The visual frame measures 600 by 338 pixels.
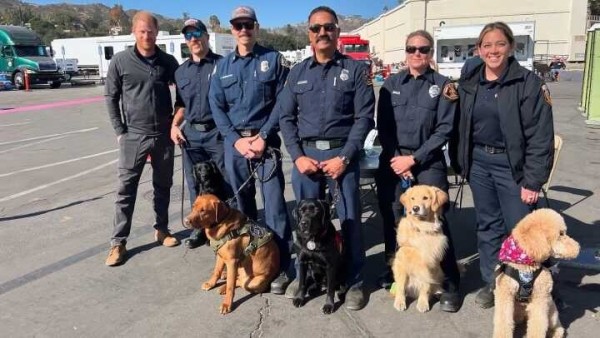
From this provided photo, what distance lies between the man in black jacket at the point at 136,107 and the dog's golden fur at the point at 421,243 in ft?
8.04

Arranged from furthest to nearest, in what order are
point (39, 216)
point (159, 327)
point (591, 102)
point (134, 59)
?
point (591, 102) < point (39, 216) < point (134, 59) < point (159, 327)

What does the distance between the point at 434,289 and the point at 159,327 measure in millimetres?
2003

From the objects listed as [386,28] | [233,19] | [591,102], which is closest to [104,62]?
[591,102]

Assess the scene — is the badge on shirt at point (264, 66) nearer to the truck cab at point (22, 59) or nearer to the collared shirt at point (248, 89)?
the collared shirt at point (248, 89)

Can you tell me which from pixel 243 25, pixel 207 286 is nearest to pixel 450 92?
pixel 243 25

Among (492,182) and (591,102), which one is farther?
(591,102)

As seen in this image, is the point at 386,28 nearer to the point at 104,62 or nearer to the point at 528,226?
the point at 104,62

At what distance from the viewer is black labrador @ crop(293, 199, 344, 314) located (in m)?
3.39

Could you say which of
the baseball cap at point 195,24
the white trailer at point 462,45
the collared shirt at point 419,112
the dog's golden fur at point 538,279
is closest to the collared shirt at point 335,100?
the collared shirt at point 419,112

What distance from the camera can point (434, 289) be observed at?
3.62m

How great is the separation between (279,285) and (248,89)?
1594 mm

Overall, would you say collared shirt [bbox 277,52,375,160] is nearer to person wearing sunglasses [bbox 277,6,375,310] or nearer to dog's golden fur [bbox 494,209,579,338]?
person wearing sunglasses [bbox 277,6,375,310]

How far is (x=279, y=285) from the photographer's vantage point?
3912 mm

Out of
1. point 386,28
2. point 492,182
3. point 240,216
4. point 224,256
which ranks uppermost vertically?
point 386,28
